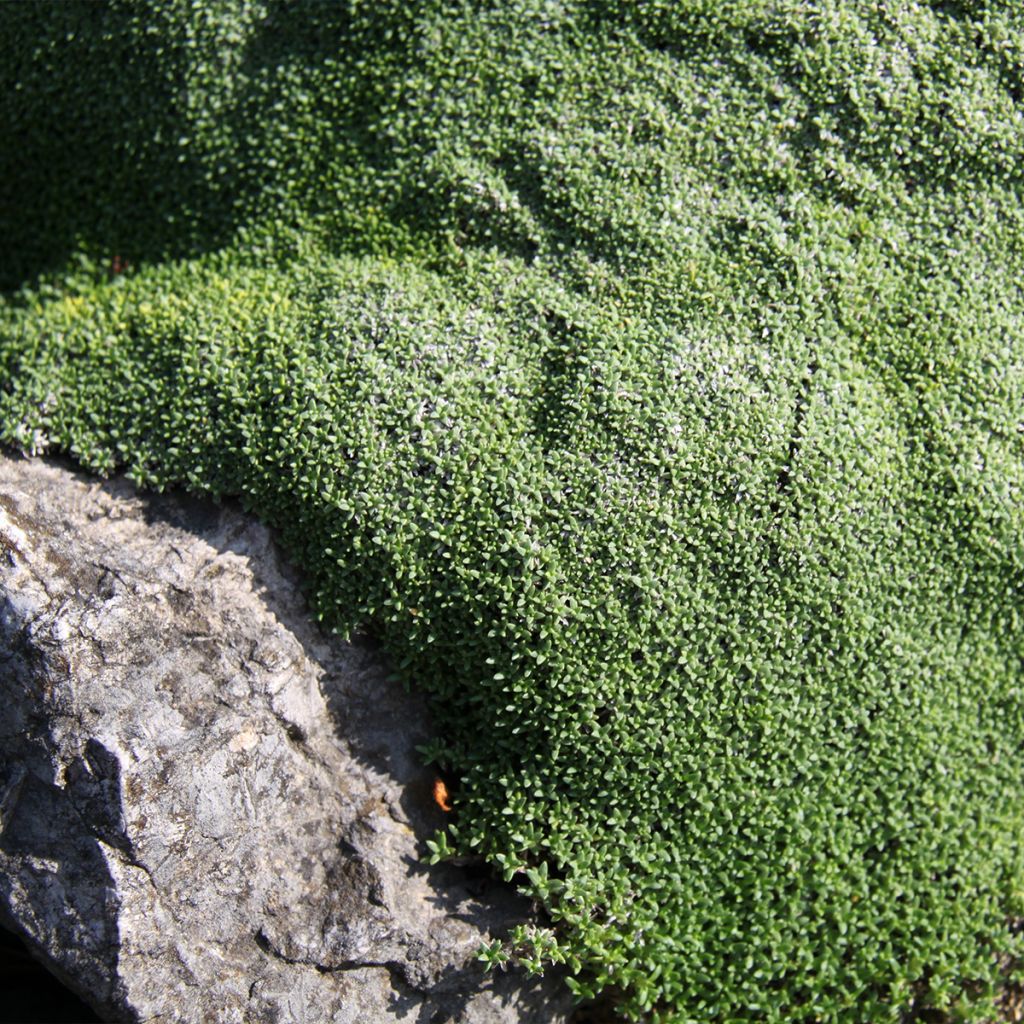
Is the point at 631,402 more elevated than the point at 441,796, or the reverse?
the point at 631,402

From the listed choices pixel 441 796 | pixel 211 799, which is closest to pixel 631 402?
pixel 441 796

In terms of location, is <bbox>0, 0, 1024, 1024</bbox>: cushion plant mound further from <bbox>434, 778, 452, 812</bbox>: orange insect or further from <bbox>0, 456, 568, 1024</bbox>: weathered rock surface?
<bbox>0, 456, 568, 1024</bbox>: weathered rock surface

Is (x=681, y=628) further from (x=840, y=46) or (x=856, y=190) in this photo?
(x=840, y=46)

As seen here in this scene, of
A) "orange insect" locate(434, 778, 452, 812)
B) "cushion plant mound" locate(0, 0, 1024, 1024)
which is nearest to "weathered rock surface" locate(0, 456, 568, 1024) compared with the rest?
"orange insect" locate(434, 778, 452, 812)

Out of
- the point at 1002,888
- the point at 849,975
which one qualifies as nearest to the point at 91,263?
the point at 849,975

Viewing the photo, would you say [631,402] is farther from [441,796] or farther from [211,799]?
[211,799]

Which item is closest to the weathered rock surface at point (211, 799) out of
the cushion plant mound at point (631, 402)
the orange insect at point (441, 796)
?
the orange insect at point (441, 796)

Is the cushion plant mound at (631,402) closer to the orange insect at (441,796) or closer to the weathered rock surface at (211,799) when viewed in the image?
the orange insect at (441,796)
